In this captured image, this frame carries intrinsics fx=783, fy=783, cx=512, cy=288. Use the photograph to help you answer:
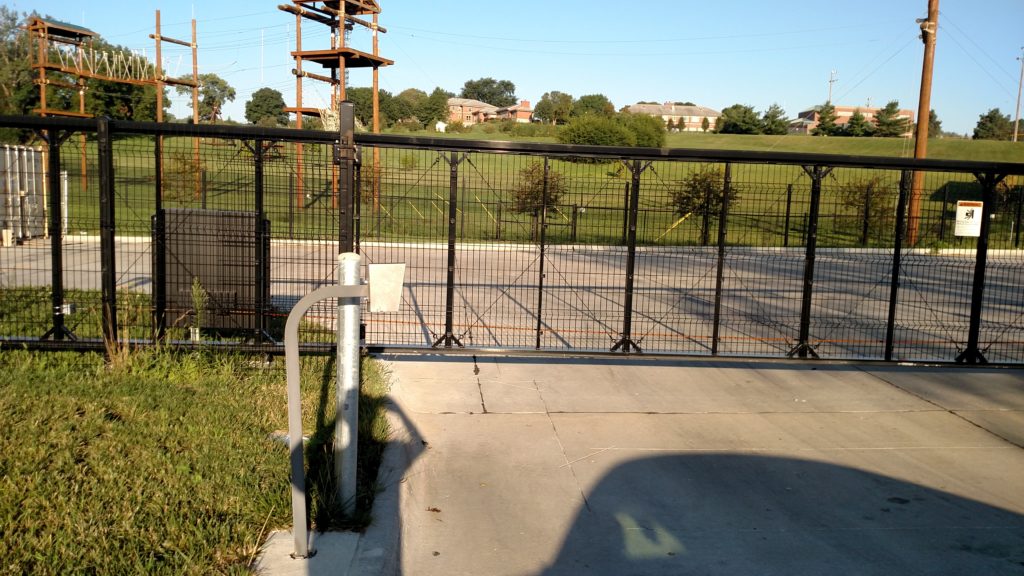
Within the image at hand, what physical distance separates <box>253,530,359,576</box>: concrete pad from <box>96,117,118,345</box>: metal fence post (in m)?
3.72

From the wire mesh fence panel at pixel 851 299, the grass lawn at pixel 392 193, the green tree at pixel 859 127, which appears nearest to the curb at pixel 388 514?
the grass lawn at pixel 392 193

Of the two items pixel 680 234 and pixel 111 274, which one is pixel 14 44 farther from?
pixel 111 274

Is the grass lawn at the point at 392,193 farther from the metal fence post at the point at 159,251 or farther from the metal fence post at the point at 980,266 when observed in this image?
the metal fence post at the point at 980,266

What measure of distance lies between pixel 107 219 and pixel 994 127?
11647 cm

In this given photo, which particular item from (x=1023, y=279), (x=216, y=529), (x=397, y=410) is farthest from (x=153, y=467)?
(x=1023, y=279)

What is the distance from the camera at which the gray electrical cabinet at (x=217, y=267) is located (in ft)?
27.1

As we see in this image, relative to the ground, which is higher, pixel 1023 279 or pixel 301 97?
pixel 301 97

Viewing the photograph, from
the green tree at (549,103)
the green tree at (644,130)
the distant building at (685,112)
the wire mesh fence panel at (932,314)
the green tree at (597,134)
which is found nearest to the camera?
the wire mesh fence panel at (932,314)

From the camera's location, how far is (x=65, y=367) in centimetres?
739

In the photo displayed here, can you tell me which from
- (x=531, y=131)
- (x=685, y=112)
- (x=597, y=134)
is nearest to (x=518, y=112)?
(x=685, y=112)

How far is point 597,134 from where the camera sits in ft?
154

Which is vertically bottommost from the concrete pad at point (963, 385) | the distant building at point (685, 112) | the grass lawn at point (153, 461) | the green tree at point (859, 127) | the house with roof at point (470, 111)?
the concrete pad at point (963, 385)

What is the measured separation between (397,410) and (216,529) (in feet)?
10.1

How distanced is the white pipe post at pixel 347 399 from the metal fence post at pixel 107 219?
3.50 meters
